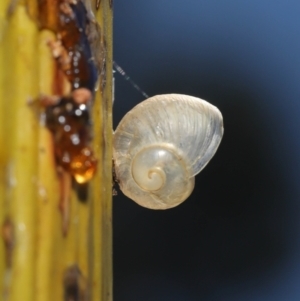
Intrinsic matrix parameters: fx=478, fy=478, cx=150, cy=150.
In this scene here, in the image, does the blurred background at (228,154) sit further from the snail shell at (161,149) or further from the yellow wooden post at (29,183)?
the yellow wooden post at (29,183)

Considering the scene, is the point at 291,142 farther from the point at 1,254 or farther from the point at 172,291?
the point at 1,254

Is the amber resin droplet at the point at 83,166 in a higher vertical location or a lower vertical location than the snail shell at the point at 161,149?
lower

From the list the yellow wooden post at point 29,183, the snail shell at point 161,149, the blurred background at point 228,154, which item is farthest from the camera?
the blurred background at point 228,154

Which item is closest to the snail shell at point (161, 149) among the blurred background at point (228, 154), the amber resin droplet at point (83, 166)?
the amber resin droplet at point (83, 166)

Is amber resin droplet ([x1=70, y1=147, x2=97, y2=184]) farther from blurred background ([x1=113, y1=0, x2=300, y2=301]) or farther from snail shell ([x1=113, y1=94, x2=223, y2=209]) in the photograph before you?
blurred background ([x1=113, y1=0, x2=300, y2=301])

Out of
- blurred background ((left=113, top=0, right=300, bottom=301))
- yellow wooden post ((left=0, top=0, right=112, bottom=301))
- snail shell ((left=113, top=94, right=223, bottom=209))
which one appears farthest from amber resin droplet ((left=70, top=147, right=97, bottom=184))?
blurred background ((left=113, top=0, right=300, bottom=301))

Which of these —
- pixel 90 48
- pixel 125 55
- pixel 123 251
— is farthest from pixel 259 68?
pixel 90 48
